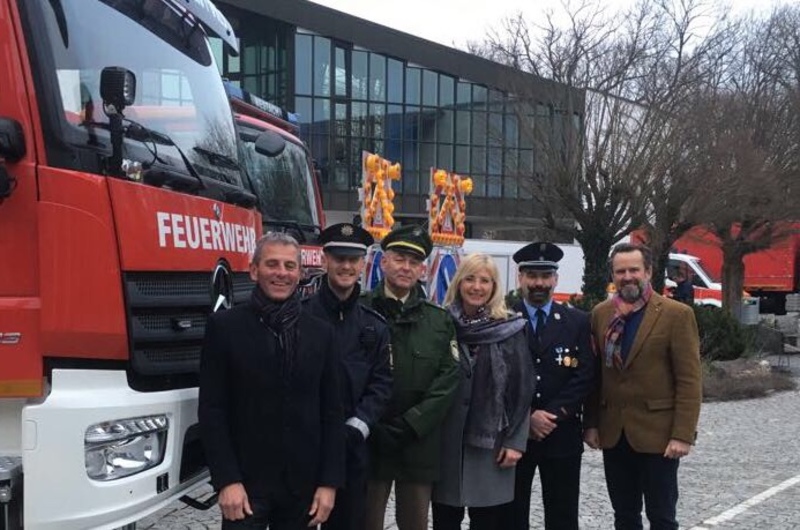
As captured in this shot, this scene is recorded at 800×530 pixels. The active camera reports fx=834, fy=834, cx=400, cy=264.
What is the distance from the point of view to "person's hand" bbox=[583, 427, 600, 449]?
441cm

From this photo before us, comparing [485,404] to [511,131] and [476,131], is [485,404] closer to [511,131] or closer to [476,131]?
[511,131]

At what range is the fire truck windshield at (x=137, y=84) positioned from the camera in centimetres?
311

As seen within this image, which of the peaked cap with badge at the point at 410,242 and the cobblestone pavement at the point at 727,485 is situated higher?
the peaked cap with badge at the point at 410,242

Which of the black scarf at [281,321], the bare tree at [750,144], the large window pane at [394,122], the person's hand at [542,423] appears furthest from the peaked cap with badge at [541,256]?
the large window pane at [394,122]

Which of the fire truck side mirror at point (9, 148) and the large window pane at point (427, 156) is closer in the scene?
the fire truck side mirror at point (9, 148)

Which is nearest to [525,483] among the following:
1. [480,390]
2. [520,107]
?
[480,390]

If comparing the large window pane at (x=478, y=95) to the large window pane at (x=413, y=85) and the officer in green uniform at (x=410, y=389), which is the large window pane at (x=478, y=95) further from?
the officer in green uniform at (x=410, y=389)

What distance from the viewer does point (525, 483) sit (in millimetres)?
4359

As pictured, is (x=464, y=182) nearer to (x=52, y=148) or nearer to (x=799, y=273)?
(x=52, y=148)

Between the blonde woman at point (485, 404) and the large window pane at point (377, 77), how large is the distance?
33.2 meters

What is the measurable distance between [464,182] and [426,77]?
23.6m

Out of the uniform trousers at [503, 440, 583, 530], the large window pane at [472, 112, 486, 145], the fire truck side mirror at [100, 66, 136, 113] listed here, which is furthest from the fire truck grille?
the large window pane at [472, 112, 486, 145]

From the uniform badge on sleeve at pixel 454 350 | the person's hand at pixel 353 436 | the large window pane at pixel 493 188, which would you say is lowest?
the person's hand at pixel 353 436

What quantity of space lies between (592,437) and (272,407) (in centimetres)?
202
